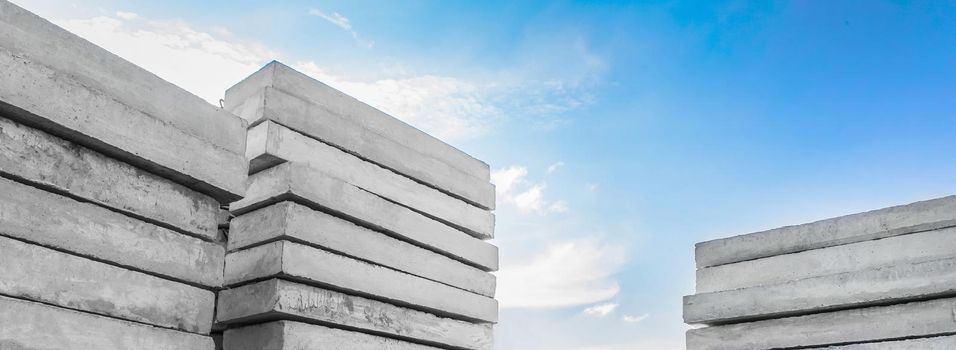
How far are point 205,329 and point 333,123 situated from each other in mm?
1322

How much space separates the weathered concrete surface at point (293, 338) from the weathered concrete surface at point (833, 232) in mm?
2457

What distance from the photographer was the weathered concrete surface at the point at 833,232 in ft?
16.2

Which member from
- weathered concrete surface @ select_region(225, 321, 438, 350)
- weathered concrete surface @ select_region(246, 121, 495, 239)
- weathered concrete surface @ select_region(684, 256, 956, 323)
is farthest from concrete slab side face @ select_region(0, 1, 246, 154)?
weathered concrete surface @ select_region(684, 256, 956, 323)

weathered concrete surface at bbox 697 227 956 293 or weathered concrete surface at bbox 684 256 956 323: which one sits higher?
weathered concrete surface at bbox 697 227 956 293

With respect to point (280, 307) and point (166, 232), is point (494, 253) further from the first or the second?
point (166, 232)

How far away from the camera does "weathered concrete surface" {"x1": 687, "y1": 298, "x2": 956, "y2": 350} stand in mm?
4668

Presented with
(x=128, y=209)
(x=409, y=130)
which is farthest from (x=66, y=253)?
(x=409, y=130)

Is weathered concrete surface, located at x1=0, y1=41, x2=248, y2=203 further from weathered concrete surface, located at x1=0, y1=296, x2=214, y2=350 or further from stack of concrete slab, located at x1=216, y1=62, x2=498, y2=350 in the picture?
weathered concrete surface, located at x1=0, y1=296, x2=214, y2=350

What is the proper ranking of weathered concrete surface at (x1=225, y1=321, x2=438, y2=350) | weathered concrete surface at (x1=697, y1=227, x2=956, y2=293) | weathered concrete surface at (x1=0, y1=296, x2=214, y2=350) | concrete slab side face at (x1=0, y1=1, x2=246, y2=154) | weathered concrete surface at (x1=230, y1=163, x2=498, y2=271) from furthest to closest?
1. weathered concrete surface at (x1=697, y1=227, x2=956, y2=293)
2. weathered concrete surface at (x1=230, y1=163, x2=498, y2=271)
3. weathered concrete surface at (x1=225, y1=321, x2=438, y2=350)
4. concrete slab side face at (x1=0, y1=1, x2=246, y2=154)
5. weathered concrete surface at (x1=0, y1=296, x2=214, y2=350)

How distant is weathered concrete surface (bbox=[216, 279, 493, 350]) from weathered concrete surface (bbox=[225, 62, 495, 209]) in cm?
80

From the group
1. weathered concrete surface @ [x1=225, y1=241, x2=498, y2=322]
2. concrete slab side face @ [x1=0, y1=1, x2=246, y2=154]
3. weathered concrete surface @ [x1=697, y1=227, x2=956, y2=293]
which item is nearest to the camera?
concrete slab side face @ [x1=0, y1=1, x2=246, y2=154]

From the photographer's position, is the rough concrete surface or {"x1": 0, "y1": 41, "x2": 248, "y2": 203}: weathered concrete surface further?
the rough concrete surface

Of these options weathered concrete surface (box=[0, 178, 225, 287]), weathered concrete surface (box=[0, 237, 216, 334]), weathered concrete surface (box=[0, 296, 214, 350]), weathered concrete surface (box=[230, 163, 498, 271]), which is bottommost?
weathered concrete surface (box=[0, 296, 214, 350])

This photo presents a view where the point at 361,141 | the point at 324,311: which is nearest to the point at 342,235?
the point at 324,311
